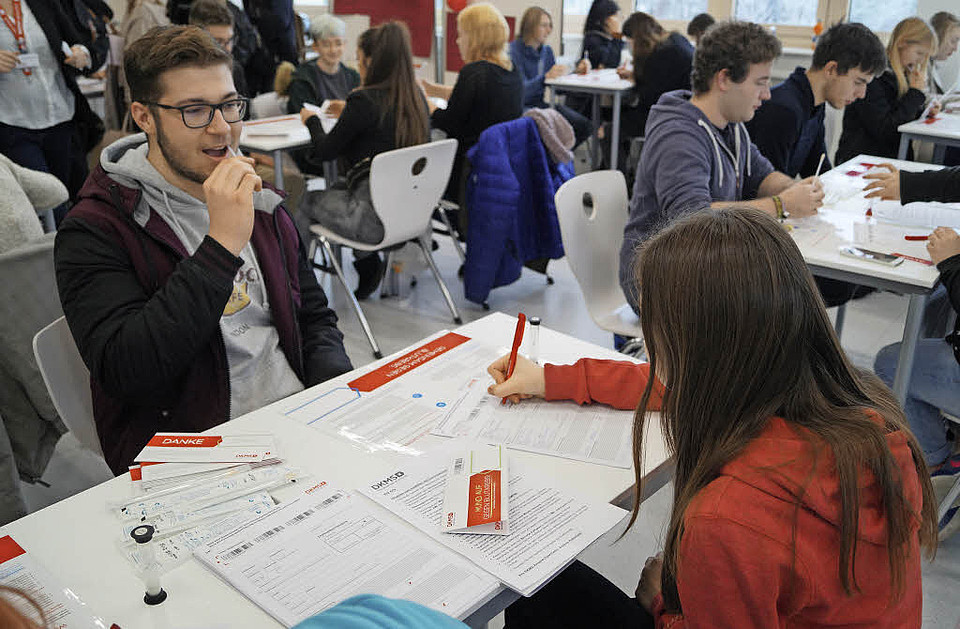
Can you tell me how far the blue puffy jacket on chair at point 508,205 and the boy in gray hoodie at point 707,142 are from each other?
1013 mm

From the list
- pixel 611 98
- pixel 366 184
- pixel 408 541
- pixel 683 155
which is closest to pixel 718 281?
pixel 408 541

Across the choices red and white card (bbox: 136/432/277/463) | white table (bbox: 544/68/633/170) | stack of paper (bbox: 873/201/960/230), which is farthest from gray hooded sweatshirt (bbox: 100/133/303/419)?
white table (bbox: 544/68/633/170)

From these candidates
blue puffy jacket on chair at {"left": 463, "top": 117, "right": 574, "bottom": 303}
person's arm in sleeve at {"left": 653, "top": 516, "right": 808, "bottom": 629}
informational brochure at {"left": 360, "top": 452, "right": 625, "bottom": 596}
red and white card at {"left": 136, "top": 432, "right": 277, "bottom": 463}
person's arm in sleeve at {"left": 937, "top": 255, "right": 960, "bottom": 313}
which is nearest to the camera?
person's arm in sleeve at {"left": 653, "top": 516, "right": 808, "bottom": 629}

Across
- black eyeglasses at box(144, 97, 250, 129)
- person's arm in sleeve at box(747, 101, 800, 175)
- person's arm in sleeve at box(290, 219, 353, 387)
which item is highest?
black eyeglasses at box(144, 97, 250, 129)

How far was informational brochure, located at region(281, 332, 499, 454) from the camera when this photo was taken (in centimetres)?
134

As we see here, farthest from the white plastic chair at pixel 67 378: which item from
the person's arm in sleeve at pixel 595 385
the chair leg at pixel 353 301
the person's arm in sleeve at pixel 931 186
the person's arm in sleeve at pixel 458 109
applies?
the person's arm in sleeve at pixel 458 109

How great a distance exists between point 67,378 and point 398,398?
659mm

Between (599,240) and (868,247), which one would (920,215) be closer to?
(868,247)

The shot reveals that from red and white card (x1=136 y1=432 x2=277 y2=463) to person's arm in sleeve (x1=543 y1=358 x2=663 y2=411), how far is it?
0.49 meters

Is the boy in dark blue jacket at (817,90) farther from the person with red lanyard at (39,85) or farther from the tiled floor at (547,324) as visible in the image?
the person with red lanyard at (39,85)

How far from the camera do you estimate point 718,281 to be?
916mm

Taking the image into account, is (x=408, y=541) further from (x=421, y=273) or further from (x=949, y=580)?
(x=421, y=273)

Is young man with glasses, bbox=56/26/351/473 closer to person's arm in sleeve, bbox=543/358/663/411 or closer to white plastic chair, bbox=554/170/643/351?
person's arm in sleeve, bbox=543/358/663/411

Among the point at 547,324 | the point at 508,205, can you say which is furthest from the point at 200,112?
the point at 547,324
